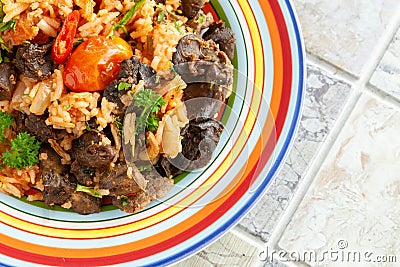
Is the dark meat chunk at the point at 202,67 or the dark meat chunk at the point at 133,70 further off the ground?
the dark meat chunk at the point at 202,67

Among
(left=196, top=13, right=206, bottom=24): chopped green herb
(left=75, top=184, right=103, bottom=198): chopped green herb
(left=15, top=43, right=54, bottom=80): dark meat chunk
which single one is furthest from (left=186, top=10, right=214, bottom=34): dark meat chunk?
(left=75, top=184, right=103, bottom=198): chopped green herb

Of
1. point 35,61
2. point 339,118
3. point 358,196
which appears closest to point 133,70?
point 35,61

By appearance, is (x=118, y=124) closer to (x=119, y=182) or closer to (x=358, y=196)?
(x=119, y=182)

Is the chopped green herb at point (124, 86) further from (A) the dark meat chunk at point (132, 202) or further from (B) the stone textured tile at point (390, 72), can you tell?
(B) the stone textured tile at point (390, 72)

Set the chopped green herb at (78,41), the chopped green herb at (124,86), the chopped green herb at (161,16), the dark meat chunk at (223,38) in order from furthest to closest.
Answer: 1. the dark meat chunk at (223,38)
2. the chopped green herb at (161,16)
3. the chopped green herb at (78,41)
4. the chopped green herb at (124,86)

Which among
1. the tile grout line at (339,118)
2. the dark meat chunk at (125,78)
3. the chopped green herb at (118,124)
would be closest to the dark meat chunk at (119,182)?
the chopped green herb at (118,124)
